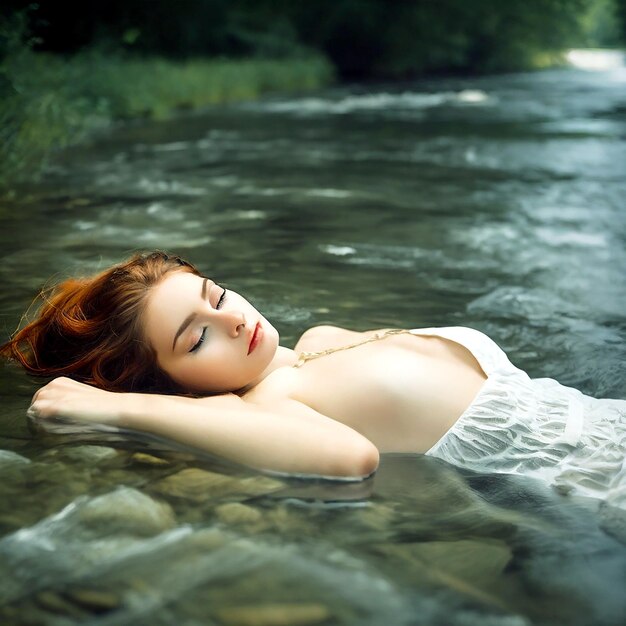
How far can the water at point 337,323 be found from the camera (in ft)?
6.17

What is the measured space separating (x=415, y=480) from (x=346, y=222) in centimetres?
429

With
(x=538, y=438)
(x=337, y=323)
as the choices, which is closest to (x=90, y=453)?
(x=538, y=438)

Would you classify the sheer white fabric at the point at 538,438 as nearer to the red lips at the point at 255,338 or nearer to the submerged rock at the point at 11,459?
the red lips at the point at 255,338

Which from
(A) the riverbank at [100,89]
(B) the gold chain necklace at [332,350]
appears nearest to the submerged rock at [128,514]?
(B) the gold chain necklace at [332,350]

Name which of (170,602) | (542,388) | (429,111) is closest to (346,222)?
(542,388)

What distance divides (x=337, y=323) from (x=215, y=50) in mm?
24905

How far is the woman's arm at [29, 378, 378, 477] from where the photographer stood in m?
2.43

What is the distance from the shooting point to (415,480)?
8.28 ft

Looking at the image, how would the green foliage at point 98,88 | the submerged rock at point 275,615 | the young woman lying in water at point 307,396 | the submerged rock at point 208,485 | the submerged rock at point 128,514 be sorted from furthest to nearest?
the green foliage at point 98,88, the young woman lying in water at point 307,396, the submerged rock at point 208,485, the submerged rock at point 128,514, the submerged rock at point 275,615

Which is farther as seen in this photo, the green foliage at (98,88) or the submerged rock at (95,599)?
the green foliage at (98,88)

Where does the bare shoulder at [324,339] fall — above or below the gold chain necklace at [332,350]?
below

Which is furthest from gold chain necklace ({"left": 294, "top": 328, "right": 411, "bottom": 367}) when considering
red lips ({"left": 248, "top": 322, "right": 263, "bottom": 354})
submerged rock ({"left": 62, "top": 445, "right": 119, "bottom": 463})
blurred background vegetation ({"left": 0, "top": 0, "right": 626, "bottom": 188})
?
blurred background vegetation ({"left": 0, "top": 0, "right": 626, "bottom": 188})

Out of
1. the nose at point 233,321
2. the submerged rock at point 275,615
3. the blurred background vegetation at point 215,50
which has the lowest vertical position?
the submerged rock at point 275,615

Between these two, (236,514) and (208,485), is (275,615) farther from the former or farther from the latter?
(208,485)
